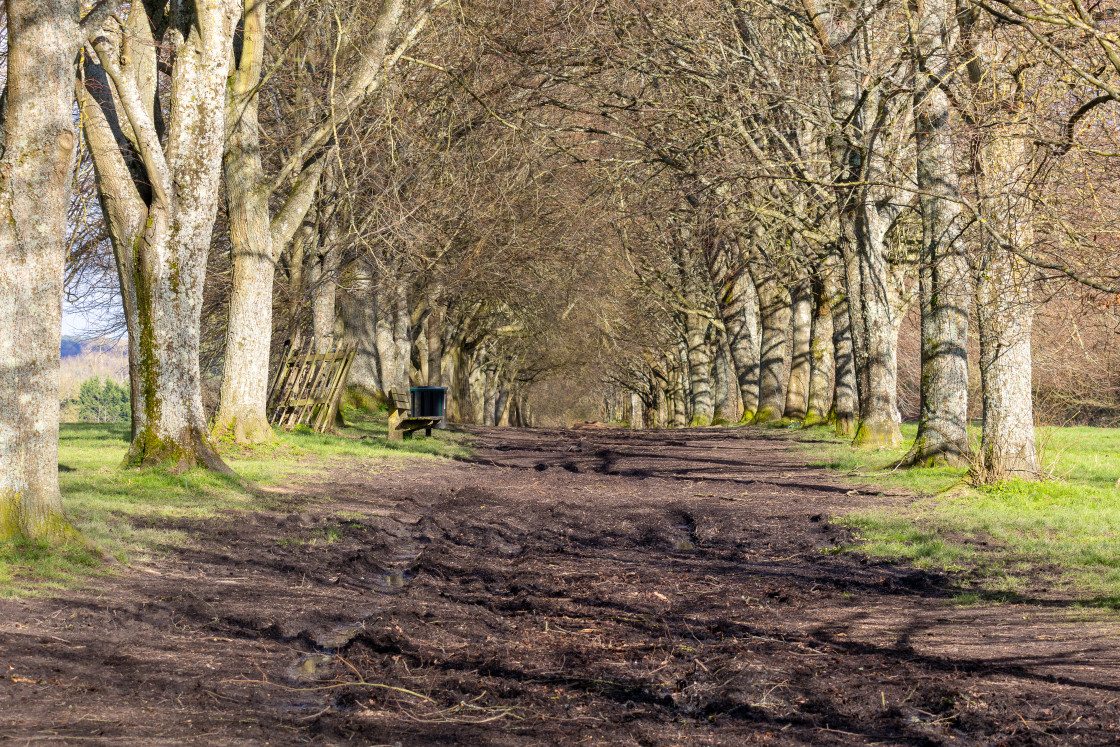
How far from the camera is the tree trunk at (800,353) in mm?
26797

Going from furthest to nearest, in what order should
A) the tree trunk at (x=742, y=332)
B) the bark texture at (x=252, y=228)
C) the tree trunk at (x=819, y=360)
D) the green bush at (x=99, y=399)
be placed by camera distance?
the green bush at (x=99, y=399) < the tree trunk at (x=742, y=332) < the tree trunk at (x=819, y=360) < the bark texture at (x=252, y=228)

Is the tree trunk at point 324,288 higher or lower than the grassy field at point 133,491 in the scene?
higher

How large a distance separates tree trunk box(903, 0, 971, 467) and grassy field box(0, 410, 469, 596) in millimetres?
8400

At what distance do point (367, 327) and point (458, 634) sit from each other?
2312 centimetres

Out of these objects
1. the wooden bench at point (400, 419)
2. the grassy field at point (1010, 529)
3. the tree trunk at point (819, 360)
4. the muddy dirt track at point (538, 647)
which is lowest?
the muddy dirt track at point (538, 647)

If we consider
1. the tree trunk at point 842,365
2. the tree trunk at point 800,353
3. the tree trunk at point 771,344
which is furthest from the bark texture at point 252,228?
the tree trunk at point 771,344

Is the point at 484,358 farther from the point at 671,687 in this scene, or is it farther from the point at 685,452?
the point at 671,687

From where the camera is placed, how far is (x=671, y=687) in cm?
473

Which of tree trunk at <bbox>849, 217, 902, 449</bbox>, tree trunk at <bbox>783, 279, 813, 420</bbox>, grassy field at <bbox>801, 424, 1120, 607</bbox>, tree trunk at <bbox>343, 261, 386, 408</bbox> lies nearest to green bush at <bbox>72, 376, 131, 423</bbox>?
tree trunk at <bbox>343, 261, 386, 408</bbox>

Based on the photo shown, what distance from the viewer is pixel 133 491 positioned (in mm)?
9648

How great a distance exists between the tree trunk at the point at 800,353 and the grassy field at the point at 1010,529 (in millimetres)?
13282

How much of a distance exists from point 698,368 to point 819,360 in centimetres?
1162

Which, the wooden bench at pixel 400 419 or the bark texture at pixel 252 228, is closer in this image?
the bark texture at pixel 252 228

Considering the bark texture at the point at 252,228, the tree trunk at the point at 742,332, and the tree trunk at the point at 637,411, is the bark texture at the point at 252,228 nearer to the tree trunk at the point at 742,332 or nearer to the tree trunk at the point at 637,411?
the tree trunk at the point at 742,332
